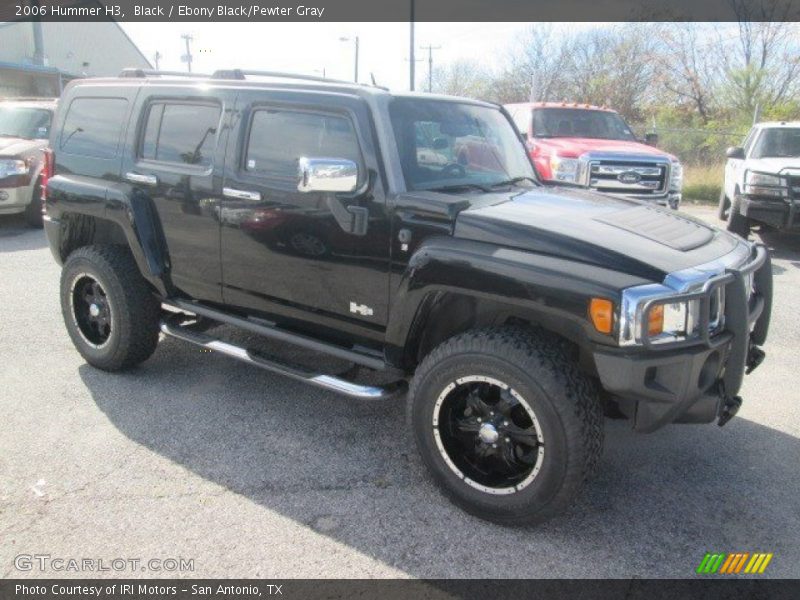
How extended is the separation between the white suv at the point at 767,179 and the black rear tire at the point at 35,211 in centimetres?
1028

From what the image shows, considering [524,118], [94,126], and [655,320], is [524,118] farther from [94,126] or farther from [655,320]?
[655,320]

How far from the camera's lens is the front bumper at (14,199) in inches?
382

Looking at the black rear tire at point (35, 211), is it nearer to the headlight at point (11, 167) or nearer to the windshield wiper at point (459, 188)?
the headlight at point (11, 167)

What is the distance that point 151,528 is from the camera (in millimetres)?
2943

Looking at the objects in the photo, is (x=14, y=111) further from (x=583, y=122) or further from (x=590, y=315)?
(x=590, y=315)

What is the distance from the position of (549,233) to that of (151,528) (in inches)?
85.7

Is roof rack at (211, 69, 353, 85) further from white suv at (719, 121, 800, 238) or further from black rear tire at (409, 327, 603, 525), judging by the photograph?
white suv at (719, 121, 800, 238)

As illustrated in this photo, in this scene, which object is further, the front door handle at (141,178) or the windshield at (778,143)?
the windshield at (778,143)

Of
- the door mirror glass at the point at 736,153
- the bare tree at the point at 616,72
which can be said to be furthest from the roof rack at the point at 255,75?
the bare tree at the point at 616,72

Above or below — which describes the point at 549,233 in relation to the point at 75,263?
above

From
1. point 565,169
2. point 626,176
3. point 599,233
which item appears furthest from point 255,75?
point 626,176

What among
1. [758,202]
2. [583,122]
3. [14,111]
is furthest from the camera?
[14,111]

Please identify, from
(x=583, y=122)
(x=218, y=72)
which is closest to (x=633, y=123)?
(x=583, y=122)

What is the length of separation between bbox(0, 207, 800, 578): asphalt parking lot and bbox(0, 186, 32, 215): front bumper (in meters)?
6.14
